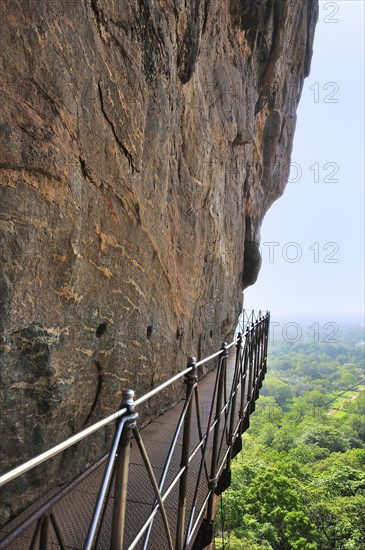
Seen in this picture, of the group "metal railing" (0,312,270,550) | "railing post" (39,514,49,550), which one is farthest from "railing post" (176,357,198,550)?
"railing post" (39,514,49,550)

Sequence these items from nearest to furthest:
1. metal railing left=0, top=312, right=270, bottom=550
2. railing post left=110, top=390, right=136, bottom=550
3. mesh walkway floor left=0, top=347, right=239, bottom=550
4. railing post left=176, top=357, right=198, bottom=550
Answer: metal railing left=0, top=312, right=270, bottom=550 < railing post left=110, top=390, right=136, bottom=550 < railing post left=176, top=357, right=198, bottom=550 < mesh walkway floor left=0, top=347, right=239, bottom=550

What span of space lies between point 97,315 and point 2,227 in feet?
3.96

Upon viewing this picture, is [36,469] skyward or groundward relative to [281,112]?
groundward

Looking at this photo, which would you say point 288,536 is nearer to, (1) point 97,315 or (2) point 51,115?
(1) point 97,315

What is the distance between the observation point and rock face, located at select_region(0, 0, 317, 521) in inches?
98.2

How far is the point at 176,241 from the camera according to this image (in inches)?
211

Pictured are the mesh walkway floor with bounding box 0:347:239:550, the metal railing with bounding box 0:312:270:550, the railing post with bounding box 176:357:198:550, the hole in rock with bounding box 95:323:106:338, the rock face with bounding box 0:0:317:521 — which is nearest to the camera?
the metal railing with bounding box 0:312:270:550

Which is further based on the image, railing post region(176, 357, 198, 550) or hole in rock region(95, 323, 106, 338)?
hole in rock region(95, 323, 106, 338)

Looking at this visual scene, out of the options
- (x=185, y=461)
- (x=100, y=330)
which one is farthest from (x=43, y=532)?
(x=100, y=330)

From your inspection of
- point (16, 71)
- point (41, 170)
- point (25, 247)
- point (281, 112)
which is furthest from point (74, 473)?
point (281, 112)

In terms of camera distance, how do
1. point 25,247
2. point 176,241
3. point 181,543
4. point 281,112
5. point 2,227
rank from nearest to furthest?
point 181,543 → point 2,227 → point 25,247 → point 176,241 → point 281,112

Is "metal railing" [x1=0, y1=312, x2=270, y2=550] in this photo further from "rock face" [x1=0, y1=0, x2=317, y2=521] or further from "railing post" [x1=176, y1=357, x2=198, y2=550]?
"rock face" [x1=0, y1=0, x2=317, y2=521]

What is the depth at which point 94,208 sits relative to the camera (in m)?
3.24

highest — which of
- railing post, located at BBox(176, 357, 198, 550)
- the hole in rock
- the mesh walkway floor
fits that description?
the hole in rock
